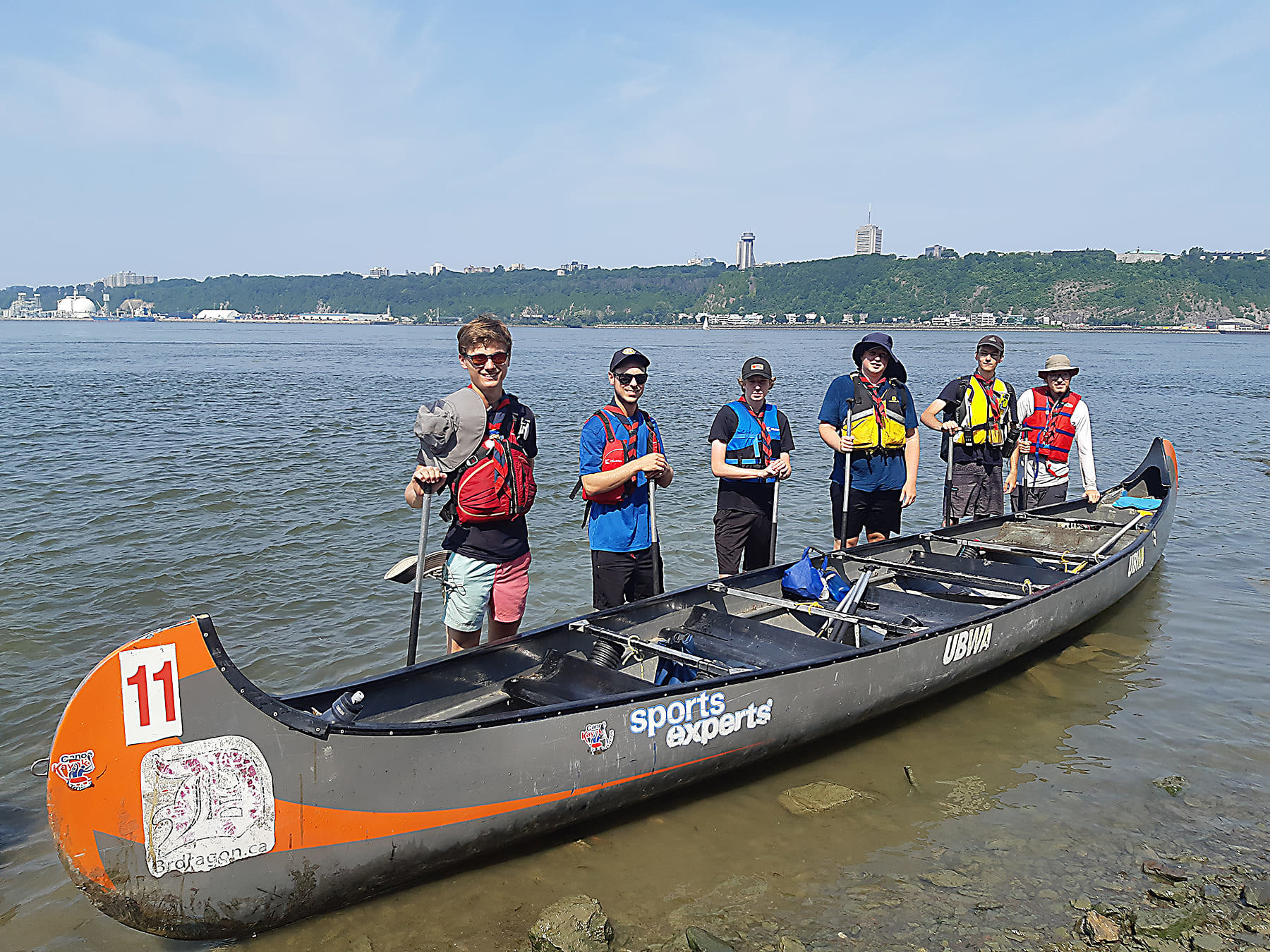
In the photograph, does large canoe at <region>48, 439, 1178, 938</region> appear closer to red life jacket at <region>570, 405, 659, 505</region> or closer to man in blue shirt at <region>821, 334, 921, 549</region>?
red life jacket at <region>570, 405, 659, 505</region>

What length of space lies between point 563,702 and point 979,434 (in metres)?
5.19

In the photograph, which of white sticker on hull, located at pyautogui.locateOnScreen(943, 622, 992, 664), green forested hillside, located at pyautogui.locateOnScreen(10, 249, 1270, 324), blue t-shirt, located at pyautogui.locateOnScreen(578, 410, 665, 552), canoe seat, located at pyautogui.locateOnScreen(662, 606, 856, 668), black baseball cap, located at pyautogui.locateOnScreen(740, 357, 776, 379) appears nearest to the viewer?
blue t-shirt, located at pyautogui.locateOnScreen(578, 410, 665, 552)

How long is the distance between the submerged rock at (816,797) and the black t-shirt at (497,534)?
6.63 feet

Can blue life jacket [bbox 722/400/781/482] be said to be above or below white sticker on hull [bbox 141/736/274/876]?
above

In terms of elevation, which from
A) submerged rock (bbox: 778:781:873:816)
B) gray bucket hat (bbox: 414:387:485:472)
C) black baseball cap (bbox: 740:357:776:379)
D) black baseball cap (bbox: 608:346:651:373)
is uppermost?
black baseball cap (bbox: 608:346:651:373)

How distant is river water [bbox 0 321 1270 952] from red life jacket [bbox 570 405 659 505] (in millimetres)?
1699

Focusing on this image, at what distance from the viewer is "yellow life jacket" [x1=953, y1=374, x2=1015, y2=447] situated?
7.61 metres

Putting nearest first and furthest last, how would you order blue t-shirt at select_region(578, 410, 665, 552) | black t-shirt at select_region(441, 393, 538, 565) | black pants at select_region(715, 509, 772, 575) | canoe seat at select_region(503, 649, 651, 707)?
black t-shirt at select_region(441, 393, 538, 565) < canoe seat at select_region(503, 649, 651, 707) < blue t-shirt at select_region(578, 410, 665, 552) < black pants at select_region(715, 509, 772, 575)

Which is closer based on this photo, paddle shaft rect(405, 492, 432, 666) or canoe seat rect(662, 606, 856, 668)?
paddle shaft rect(405, 492, 432, 666)

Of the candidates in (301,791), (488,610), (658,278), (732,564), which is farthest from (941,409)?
(658,278)

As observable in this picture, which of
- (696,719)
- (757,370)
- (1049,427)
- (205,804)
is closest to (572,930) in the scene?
(696,719)

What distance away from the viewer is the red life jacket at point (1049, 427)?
783 cm

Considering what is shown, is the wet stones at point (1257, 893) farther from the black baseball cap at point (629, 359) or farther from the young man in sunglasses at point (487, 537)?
the black baseball cap at point (629, 359)

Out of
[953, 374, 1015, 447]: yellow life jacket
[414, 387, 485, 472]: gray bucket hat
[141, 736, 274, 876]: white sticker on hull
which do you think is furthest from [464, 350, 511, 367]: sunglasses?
[953, 374, 1015, 447]: yellow life jacket
